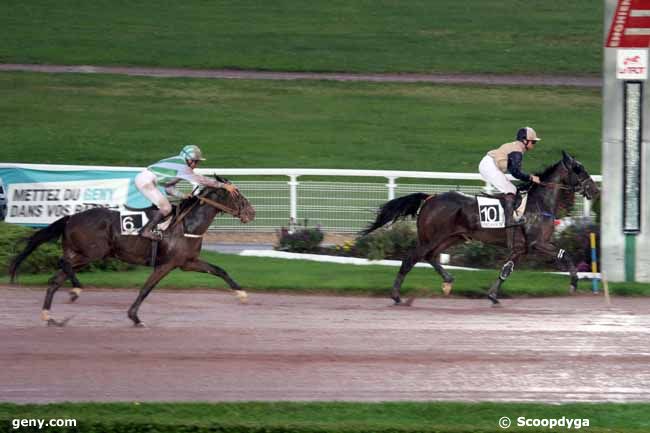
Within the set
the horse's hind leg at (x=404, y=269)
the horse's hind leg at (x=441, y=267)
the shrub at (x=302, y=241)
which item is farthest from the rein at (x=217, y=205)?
the shrub at (x=302, y=241)

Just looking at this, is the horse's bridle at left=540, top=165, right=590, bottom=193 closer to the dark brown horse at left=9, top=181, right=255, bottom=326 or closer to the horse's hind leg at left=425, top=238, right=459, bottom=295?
the horse's hind leg at left=425, top=238, right=459, bottom=295

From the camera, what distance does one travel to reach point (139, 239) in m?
11.7

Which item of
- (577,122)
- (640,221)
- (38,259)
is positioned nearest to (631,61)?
(640,221)

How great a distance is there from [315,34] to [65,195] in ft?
63.5

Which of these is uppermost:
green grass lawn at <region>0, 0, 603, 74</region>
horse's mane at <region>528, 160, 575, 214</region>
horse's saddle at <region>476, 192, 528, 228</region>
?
green grass lawn at <region>0, 0, 603, 74</region>

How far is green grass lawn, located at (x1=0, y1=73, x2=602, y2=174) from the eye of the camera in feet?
77.4

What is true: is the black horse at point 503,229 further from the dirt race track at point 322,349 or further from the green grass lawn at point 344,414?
the green grass lawn at point 344,414

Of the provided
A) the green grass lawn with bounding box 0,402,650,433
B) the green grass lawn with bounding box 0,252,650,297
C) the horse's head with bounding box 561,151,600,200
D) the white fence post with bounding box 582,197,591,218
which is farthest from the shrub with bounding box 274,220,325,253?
the green grass lawn with bounding box 0,402,650,433

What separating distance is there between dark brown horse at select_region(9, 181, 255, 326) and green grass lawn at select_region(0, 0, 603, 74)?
1941 centimetres

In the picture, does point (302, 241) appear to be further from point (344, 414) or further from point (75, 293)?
point (344, 414)

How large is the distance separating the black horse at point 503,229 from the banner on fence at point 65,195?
4.31 meters

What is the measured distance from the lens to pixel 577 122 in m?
26.4

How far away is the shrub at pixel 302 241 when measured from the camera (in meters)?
16.0

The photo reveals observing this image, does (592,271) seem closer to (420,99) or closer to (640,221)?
(640,221)
